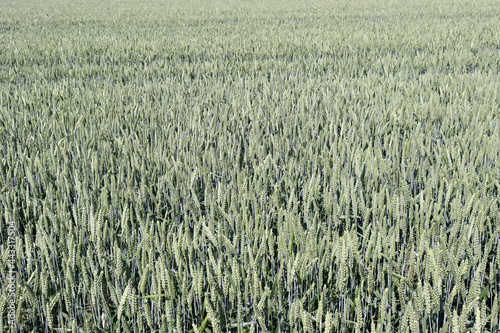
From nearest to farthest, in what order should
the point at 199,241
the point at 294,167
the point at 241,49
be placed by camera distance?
the point at 199,241, the point at 294,167, the point at 241,49

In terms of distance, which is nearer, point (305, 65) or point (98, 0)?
point (305, 65)

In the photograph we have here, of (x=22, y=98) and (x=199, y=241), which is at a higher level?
(x=22, y=98)

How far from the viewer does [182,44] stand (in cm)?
633

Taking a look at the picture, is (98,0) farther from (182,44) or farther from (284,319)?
(284,319)

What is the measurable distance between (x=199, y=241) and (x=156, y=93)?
2404mm

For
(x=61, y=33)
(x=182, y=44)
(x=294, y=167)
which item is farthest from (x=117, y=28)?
(x=294, y=167)

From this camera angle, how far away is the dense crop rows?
1.07 m

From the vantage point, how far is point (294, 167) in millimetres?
1970

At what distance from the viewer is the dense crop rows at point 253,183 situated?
1072mm

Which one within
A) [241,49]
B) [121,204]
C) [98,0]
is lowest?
[121,204]

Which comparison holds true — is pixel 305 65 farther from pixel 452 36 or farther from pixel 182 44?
pixel 452 36

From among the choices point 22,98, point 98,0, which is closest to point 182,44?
point 22,98

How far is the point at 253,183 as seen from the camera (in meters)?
1.70

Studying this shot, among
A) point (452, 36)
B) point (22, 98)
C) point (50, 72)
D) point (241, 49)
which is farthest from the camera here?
point (452, 36)
